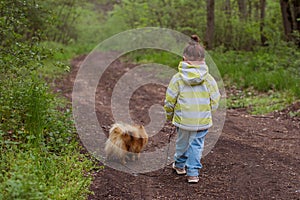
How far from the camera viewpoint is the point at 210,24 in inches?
602

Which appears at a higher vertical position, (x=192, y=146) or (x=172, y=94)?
(x=172, y=94)

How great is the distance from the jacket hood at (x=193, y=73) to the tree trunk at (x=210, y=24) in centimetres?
1026

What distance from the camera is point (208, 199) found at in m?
4.79

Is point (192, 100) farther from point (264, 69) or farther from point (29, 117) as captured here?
point (264, 69)

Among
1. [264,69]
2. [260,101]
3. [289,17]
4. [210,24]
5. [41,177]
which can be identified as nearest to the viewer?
[41,177]

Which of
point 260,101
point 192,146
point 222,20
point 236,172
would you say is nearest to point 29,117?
point 192,146

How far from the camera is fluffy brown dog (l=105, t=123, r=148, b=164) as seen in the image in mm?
5570

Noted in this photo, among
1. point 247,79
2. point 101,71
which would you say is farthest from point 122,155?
point 101,71

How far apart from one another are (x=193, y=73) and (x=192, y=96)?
278 mm

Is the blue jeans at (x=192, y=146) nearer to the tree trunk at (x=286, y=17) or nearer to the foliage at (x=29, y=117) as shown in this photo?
the foliage at (x=29, y=117)

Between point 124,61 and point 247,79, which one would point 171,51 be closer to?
point 124,61

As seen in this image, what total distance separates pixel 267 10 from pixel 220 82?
674 cm


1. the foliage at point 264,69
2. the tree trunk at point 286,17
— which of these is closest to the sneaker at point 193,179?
the foliage at point 264,69

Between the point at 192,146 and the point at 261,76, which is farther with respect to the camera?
the point at 261,76
